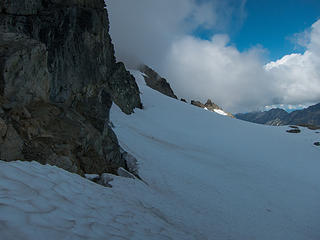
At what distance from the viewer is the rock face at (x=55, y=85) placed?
6195mm

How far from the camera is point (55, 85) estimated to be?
11.4m

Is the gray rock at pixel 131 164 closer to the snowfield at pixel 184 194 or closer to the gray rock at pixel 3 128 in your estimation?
the snowfield at pixel 184 194

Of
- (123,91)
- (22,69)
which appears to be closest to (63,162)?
(22,69)

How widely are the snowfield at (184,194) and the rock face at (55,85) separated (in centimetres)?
132

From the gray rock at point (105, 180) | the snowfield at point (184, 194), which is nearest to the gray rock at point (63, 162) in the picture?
the snowfield at point (184, 194)

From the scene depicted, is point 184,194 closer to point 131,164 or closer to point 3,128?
point 131,164

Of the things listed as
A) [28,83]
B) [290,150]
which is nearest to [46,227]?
[28,83]

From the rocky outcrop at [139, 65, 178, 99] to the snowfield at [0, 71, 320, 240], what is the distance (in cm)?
5435

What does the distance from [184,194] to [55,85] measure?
995cm

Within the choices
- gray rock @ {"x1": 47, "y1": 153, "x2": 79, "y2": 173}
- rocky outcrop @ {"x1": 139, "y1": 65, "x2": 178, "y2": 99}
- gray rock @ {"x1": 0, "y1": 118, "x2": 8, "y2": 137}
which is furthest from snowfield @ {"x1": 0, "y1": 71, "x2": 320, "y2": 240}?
rocky outcrop @ {"x1": 139, "y1": 65, "x2": 178, "y2": 99}

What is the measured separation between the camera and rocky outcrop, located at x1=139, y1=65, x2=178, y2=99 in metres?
83.7

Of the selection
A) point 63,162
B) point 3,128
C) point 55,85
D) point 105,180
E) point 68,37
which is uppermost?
point 68,37

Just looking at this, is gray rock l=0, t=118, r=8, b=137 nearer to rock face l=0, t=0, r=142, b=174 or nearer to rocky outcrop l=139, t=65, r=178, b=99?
rock face l=0, t=0, r=142, b=174

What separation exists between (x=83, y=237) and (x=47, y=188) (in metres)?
1.73
